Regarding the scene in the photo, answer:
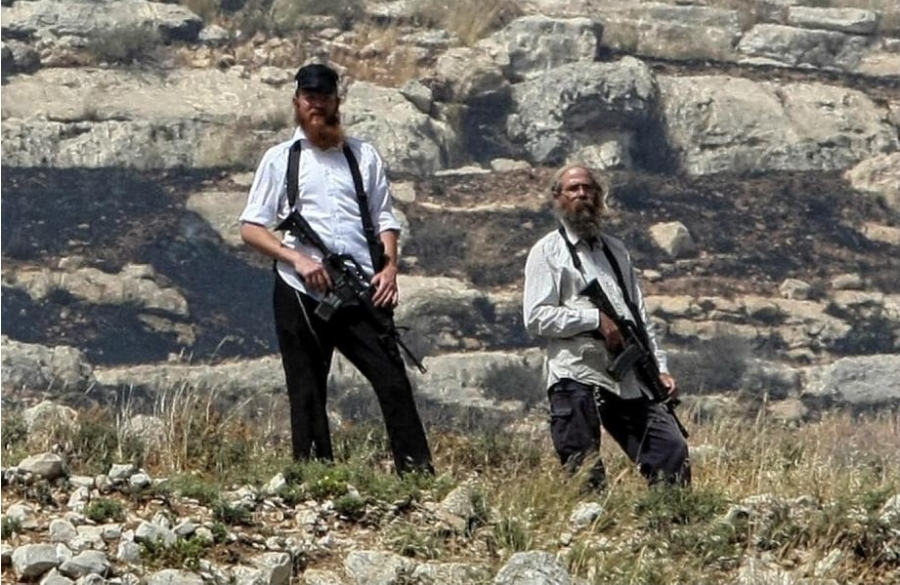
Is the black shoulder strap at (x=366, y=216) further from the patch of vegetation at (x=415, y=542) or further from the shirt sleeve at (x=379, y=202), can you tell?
the patch of vegetation at (x=415, y=542)

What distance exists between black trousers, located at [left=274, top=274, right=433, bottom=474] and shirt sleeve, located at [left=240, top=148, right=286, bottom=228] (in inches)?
8.7

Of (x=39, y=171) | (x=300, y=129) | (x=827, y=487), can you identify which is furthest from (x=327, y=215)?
(x=39, y=171)

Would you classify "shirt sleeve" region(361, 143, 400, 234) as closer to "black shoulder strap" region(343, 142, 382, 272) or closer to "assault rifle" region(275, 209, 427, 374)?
"black shoulder strap" region(343, 142, 382, 272)

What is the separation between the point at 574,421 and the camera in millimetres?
9984

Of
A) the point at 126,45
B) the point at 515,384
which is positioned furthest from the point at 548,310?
the point at 126,45

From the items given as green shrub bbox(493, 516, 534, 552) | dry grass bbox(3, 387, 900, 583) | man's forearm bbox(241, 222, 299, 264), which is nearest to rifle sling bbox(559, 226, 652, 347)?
dry grass bbox(3, 387, 900, 583)

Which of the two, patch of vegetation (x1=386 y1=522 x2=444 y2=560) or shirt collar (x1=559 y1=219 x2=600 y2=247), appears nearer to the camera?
patch of vegetation (x1=386 y1=522 x2=444 y2=560)

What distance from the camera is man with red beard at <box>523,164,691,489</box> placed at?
32.7ft

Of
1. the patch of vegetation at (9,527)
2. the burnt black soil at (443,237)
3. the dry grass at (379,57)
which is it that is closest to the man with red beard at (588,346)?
the patch of vegetation at (9,527)

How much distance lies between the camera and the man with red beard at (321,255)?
9797 millimetres

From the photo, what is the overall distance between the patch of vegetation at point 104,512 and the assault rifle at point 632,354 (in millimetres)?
2114

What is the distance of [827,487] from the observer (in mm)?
9750

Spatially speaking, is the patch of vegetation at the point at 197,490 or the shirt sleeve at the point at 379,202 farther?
the shirt sleeve at the point at 379,202

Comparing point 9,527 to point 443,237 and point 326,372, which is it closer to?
point 326,372
